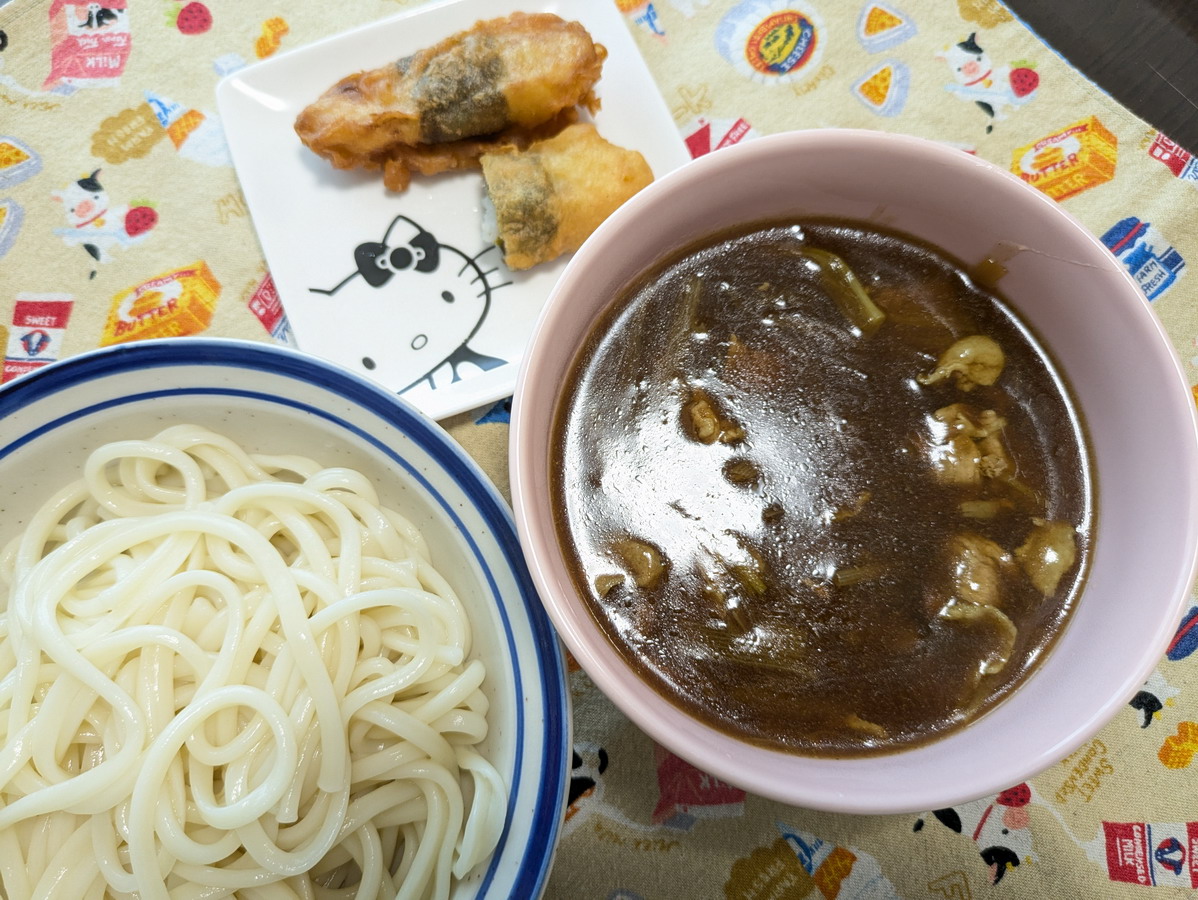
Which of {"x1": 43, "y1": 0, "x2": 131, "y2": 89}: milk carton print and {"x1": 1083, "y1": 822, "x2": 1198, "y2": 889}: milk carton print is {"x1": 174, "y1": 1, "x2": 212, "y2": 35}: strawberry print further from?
{"x1": 1083, "y1": 822, "x2": 1198, "y2": 889}: milk carton print

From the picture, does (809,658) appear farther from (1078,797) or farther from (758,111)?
(758,111)

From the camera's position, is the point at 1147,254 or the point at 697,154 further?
the point at 697,154

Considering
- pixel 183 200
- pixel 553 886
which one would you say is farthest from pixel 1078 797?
pixel 183 200

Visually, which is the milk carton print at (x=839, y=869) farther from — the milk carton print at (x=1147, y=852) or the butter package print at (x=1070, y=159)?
the butter package print at (x=1070, y=159)

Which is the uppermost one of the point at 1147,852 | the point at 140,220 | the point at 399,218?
the point at 399,218

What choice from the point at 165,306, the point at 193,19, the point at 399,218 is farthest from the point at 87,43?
the point at 399,218

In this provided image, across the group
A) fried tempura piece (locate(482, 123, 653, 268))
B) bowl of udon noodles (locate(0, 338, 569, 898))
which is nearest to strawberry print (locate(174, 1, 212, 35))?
fried tempura piece (locate(482, 123, 653, 268))

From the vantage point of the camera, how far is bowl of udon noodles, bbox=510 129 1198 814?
1.08 meters

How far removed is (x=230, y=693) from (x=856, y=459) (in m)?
1.18

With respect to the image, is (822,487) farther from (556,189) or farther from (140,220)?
(140,220)

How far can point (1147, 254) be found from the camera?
1802 mm

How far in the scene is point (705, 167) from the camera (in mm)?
1086

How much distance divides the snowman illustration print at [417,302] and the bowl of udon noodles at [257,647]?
37 centimetres

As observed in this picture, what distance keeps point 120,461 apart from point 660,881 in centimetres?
143
